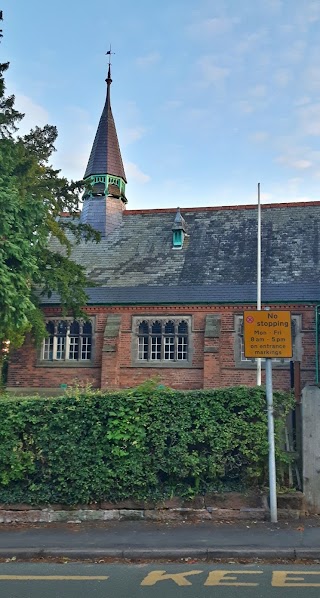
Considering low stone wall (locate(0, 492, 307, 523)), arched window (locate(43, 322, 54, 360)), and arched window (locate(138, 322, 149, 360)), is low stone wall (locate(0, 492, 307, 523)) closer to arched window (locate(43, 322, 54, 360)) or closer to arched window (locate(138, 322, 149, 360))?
arched window (locate(138, 322, 149, 360))

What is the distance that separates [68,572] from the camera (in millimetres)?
6684

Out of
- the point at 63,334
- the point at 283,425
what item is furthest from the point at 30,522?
the point at 63,334

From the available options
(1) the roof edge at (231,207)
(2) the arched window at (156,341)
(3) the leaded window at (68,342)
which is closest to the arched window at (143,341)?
(2) the arched window at (156,341)

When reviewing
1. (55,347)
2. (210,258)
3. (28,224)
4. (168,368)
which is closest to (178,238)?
(210,258)

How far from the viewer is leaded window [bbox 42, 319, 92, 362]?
2516 cm

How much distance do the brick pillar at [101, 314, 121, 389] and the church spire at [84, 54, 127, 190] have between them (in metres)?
9.64

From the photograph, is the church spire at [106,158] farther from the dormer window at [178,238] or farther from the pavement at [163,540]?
the pavement at [163,540]

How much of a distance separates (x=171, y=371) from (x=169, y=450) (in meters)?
14.9

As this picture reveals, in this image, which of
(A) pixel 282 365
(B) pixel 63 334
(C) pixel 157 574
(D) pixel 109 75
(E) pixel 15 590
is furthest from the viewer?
(D) pixel 109 75

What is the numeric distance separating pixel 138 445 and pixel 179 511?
125 cm

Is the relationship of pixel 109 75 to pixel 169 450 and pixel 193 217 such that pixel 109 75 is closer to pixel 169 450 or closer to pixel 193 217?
pixel 193 217

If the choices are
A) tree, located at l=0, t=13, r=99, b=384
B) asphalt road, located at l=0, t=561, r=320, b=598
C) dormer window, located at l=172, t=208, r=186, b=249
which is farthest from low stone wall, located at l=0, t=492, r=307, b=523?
dormer window, located at l=172, t=208, r=186, b=249

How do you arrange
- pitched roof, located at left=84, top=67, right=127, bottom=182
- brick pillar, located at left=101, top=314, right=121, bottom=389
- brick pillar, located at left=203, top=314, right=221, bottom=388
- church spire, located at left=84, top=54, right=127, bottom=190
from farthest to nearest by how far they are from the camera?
1. pitched roof, located at left=84, top=67, right=127, bottom=182
2. church spire, located at left=84, top=54, right=127, bottom=190
3. brick pillar, located at left=101, top=314, right=121, bottom=389
4. brick pillar, located at left=203, top=314, right=221, bottom=388

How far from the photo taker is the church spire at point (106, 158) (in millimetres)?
30812
